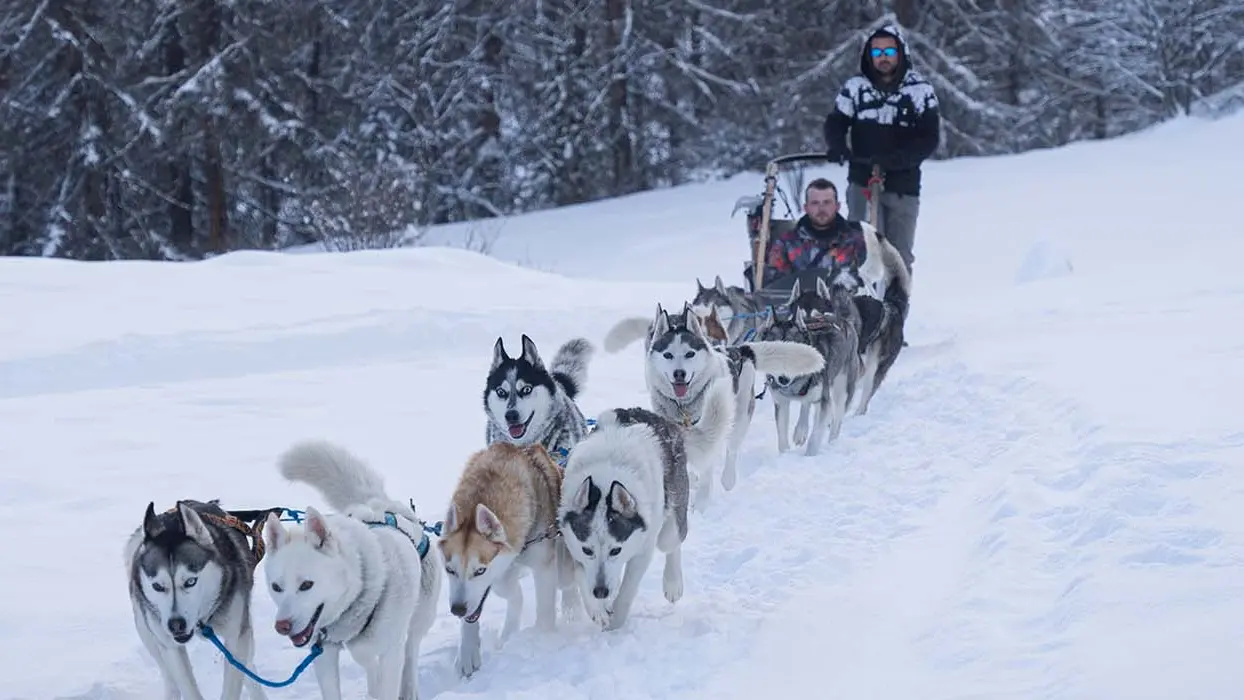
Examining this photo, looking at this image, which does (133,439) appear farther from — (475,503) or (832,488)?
(832,488)

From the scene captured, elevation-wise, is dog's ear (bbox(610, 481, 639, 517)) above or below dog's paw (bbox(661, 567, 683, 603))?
above

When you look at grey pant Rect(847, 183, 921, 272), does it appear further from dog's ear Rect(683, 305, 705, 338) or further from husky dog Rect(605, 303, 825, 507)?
dog's ear Rect(683, 305, 705, 338)

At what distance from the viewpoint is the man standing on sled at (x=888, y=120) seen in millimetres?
8469

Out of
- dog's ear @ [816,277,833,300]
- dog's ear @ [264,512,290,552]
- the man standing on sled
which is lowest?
dog's ear @ [264,512,290,552]

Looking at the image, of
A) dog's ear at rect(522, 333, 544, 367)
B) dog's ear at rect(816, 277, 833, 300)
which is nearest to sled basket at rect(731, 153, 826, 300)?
dog's ear at rect(816, 277, 833, 300)

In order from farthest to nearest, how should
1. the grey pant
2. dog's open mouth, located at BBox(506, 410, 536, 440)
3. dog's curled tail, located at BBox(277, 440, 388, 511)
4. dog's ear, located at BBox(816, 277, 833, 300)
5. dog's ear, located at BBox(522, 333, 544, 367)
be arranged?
the grey pant, dog's ear, located at BBox(816, 277, 833, 300), dog's ear, located at BBox(522, 333, 544, 367), dog's open mouth, located at BBox(506, 410, 536, 440), dog's curled tail, located at BBox(277, 440, 388, 511)

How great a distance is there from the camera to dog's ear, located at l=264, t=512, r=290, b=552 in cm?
318

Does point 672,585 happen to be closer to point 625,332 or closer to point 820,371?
point 820,371

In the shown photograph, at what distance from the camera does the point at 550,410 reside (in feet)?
15.9

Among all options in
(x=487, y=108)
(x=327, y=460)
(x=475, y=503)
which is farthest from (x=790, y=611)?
(x=487, y=108)

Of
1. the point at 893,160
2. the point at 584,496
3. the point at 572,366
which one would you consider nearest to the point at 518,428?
the point at 572,366

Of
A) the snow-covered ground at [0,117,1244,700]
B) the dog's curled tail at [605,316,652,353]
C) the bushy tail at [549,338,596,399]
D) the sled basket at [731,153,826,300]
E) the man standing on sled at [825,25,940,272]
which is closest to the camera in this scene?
the snow-covered ground at [0,117,1244,700]

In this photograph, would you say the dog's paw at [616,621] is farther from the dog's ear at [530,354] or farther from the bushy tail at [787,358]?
the bushy tail at [787,358]

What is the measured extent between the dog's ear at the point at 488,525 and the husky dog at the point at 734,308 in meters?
3.96
